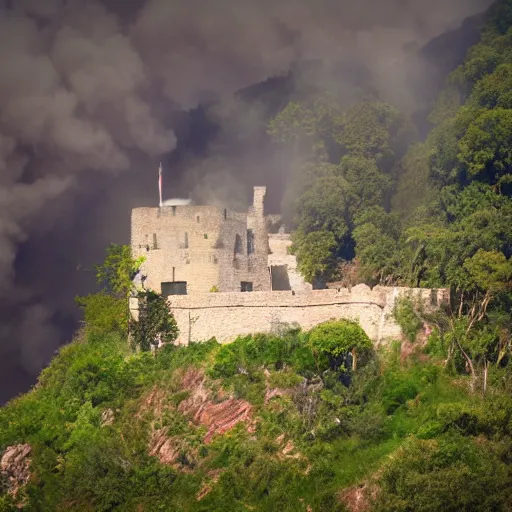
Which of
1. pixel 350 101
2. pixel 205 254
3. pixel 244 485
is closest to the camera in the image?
pixel 244 485

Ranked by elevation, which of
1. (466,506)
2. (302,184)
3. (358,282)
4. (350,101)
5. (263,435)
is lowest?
(466,506)

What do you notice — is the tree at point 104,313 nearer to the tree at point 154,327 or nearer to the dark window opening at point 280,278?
the tree at point 154,327

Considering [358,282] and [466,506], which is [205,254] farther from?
[466,506]

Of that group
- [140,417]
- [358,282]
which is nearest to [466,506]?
[140,417]

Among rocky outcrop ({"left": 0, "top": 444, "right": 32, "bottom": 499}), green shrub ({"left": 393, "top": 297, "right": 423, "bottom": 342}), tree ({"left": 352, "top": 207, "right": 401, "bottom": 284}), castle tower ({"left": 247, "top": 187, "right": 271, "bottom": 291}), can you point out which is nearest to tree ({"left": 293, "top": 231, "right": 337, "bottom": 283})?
tree ({"left": 352, "top": 207, "right": 401, "bottom": 284})

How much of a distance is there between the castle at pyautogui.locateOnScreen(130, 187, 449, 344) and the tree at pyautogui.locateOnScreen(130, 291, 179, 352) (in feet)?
1.24

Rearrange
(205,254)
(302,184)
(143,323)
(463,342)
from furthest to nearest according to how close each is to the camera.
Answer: (302,184), (205,254), (143,323), (463,342)

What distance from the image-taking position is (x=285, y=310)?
49.7 metres

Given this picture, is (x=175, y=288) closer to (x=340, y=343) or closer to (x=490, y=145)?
(x=340, y=343)

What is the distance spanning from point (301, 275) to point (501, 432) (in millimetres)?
16839

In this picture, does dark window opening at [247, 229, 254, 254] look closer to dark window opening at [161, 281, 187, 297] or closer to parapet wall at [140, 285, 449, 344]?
dark window opening at [161, 281, 187, 297]

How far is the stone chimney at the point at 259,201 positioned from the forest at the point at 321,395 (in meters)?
2.91

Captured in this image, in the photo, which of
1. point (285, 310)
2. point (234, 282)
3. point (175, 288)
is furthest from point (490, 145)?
point (175, 288)

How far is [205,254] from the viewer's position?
53.8 metres
